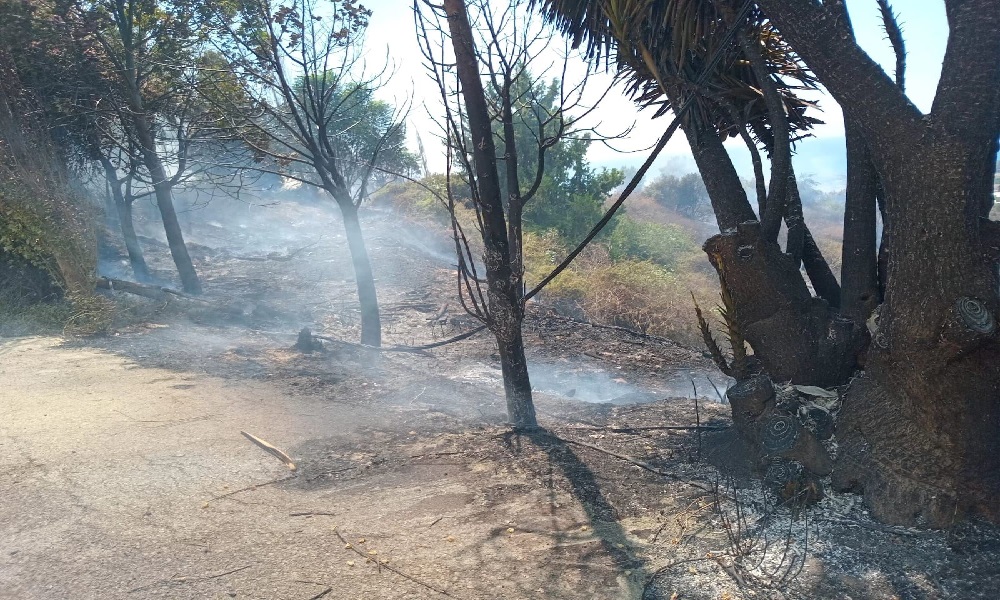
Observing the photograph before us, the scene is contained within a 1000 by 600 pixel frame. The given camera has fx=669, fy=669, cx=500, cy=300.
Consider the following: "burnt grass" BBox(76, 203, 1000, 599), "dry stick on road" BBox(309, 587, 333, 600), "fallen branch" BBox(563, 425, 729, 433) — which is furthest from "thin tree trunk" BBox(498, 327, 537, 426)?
"dry stick on road" BBox(309, 587, 333, 600)

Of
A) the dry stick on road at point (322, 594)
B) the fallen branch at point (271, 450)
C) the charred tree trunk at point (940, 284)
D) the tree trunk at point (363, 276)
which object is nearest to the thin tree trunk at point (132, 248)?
the tree trunk at point (363, 276)

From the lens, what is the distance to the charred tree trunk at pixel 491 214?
4742mm

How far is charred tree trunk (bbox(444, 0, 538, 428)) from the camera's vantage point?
4.74 metres

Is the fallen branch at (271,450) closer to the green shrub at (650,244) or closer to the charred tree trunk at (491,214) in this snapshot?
the charred tree trunk at (491,214)

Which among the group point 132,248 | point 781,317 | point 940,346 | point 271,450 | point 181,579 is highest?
point 132,248

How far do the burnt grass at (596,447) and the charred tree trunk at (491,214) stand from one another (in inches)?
27.1

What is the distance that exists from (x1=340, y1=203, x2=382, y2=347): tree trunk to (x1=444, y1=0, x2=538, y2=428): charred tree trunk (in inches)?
173

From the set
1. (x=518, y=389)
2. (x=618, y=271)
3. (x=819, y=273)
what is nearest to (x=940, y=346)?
(x=819, y=273)

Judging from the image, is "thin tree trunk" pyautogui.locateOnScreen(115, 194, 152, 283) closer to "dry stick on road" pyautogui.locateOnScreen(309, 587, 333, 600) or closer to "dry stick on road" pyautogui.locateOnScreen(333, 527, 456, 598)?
"dry stick on road" pyautogui.locateOnScreen(333, 527, 456, 598)

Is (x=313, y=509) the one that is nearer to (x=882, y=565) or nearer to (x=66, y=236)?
(x=882, y=565)

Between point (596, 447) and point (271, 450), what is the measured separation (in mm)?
2271

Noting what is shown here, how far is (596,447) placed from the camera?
184 inches

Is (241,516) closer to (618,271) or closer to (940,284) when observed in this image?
(940,284)

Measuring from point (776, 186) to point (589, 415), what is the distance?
2.75 metres
